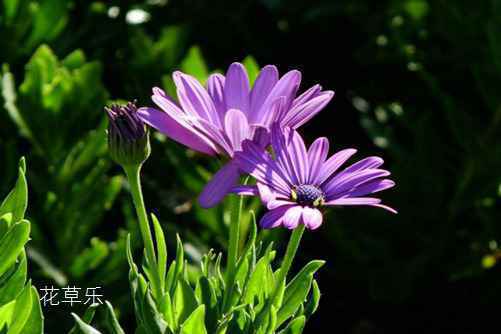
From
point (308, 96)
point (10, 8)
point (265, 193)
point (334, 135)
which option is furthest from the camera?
point (334, 135)

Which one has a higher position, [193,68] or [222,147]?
[222,147]

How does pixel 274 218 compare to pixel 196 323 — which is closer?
pixel 274 218

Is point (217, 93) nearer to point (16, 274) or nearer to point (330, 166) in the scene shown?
point (330, 166)

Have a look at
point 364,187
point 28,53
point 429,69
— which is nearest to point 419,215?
point 429,69

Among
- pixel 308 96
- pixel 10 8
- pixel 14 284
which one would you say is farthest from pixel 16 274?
pixel 10 8

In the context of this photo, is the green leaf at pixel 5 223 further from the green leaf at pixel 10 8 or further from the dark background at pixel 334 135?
the green leaf at pixel 10 8

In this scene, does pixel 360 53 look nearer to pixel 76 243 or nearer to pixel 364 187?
pixel 76 243
